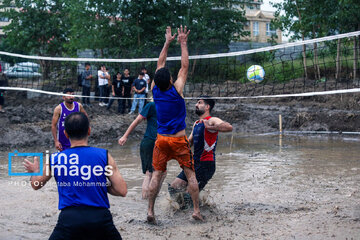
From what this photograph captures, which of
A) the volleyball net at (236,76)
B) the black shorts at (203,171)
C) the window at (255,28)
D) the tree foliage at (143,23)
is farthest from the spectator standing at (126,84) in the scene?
the window at (255,28)

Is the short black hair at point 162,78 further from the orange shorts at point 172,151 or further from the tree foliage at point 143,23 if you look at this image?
the tree foliage at point 143,23

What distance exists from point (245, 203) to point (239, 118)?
10551 millimetres

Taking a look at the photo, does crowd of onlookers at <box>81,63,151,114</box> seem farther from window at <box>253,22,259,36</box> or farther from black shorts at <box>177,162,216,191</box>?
window at <box>253,22,259,36</box>

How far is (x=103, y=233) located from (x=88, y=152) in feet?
2.00

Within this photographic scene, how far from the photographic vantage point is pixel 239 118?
56.3ft

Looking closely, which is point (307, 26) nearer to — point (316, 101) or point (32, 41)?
point (316, 101)

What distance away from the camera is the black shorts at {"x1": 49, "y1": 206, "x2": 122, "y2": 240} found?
3.32 metres

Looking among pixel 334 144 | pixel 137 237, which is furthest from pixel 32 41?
pixel 137 237

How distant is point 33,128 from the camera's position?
1377 cm

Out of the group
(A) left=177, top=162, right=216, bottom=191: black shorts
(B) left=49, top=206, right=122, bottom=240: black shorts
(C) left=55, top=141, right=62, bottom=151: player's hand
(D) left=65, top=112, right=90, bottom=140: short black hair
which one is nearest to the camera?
(B) left=49, top=206, right=122, bottom=240: black shorts

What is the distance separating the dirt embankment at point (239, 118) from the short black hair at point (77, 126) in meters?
9.86

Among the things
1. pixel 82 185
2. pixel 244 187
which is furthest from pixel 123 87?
pixel 82 185

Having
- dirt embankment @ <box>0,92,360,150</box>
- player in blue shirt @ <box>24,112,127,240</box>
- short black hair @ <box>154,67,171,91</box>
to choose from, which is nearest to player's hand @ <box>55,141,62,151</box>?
short black hair @ <box>154,67,171,91</box>

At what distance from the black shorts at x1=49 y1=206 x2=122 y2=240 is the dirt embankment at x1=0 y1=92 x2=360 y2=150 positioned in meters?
9.96
